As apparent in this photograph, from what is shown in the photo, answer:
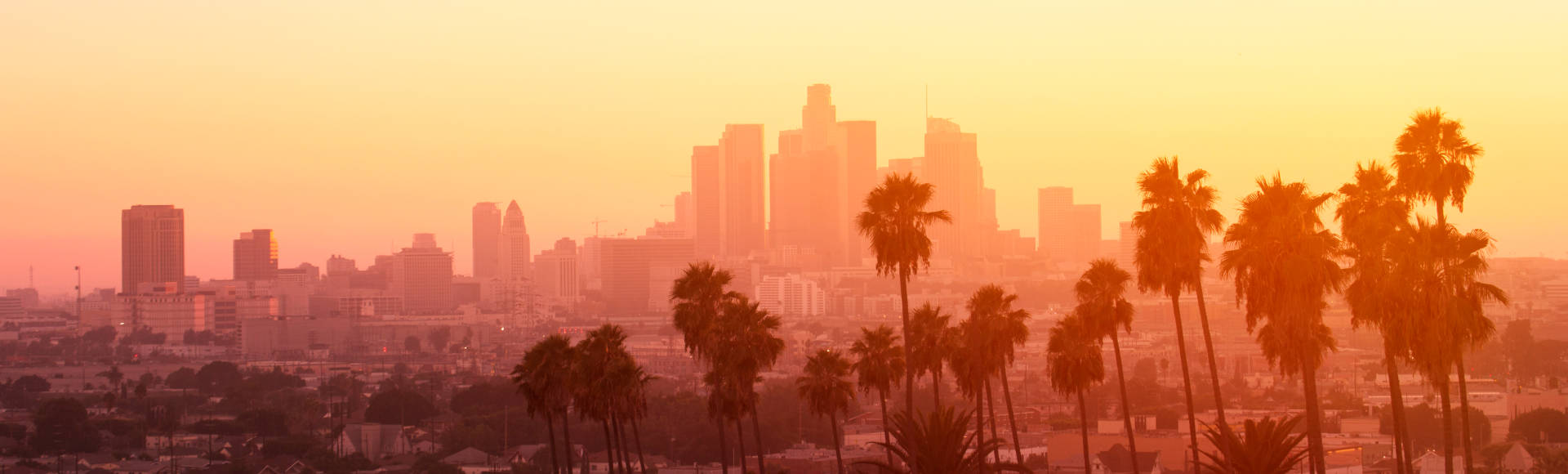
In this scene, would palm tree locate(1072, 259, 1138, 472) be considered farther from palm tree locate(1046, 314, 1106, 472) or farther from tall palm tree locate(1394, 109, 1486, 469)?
tall palm tree locate(1394, 109, 1486, 469)

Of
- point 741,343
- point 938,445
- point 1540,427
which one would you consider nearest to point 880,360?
point 741,343

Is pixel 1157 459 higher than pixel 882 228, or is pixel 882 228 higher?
pixel 882 228

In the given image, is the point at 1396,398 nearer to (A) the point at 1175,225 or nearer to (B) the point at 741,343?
(A) the point at 1175,225

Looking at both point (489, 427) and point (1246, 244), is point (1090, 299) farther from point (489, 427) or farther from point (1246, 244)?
point (489, 427)

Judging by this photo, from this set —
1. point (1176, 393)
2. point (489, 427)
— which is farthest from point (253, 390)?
point (1176, 393)

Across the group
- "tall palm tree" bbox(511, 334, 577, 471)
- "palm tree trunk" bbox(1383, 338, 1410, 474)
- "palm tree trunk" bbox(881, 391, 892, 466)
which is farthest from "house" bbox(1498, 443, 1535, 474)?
"tall palm tree" bbox(511, 334, 577, 471)

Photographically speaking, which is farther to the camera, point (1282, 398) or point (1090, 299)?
Result: point (1282, 398)
